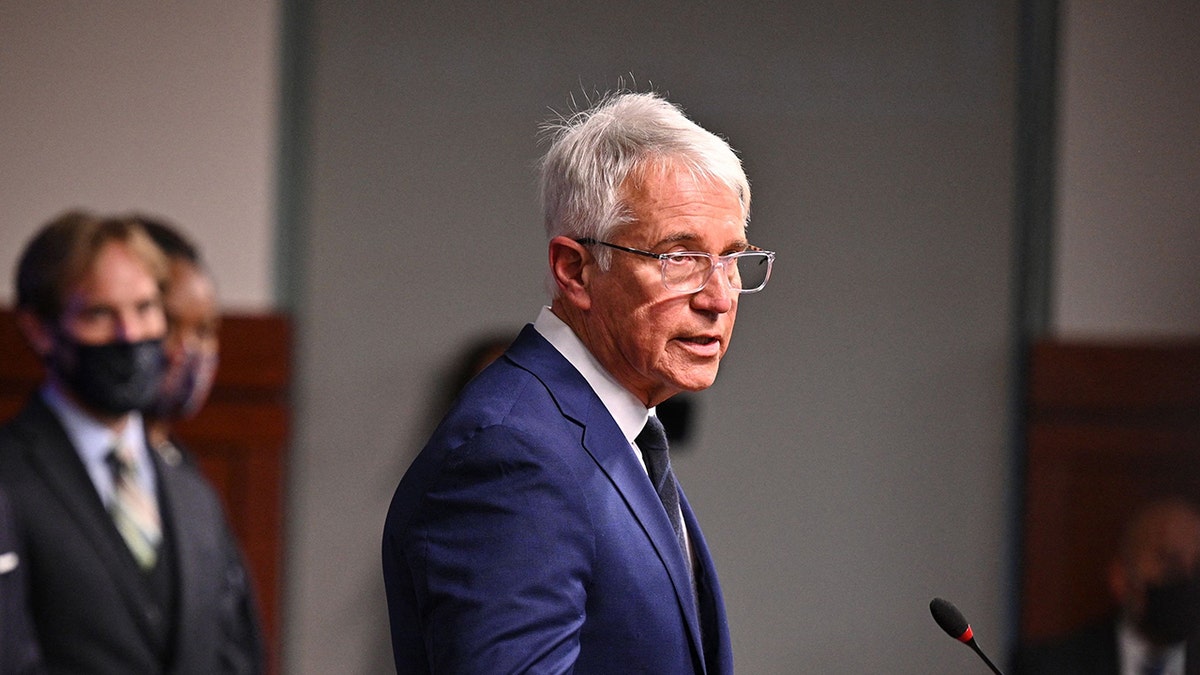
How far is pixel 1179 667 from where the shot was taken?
10.3 ft

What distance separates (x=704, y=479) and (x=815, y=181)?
947mm

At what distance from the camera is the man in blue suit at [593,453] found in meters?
1.10

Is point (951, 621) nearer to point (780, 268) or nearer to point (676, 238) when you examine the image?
point (676, 238)

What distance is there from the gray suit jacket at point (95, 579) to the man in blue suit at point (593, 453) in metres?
1.63

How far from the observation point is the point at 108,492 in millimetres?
2783

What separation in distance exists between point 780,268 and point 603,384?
A: 8.29ft

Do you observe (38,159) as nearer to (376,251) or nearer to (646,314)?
(376,251)

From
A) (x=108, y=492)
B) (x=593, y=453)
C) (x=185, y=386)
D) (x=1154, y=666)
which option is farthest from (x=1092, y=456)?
(x=593, y=453)

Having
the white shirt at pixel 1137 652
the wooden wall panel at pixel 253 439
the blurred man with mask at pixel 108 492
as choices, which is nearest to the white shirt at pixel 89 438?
the blurred man with mask at pixel 108 492

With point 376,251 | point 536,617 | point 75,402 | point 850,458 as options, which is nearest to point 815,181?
point 850,458

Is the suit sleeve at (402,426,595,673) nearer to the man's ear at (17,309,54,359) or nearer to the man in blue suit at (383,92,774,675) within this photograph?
the man in blue suit at (383,92,774,675)

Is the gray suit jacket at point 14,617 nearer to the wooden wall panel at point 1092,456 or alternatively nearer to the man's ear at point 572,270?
the man's ear at point 572,270

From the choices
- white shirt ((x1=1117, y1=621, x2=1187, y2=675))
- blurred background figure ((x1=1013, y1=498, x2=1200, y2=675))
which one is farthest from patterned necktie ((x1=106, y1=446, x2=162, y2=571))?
white shirt ((x1=1117, y1=621, x2=1187, y2=675))

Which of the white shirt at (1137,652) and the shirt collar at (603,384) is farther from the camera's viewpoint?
the white shirt at (1137,652)
